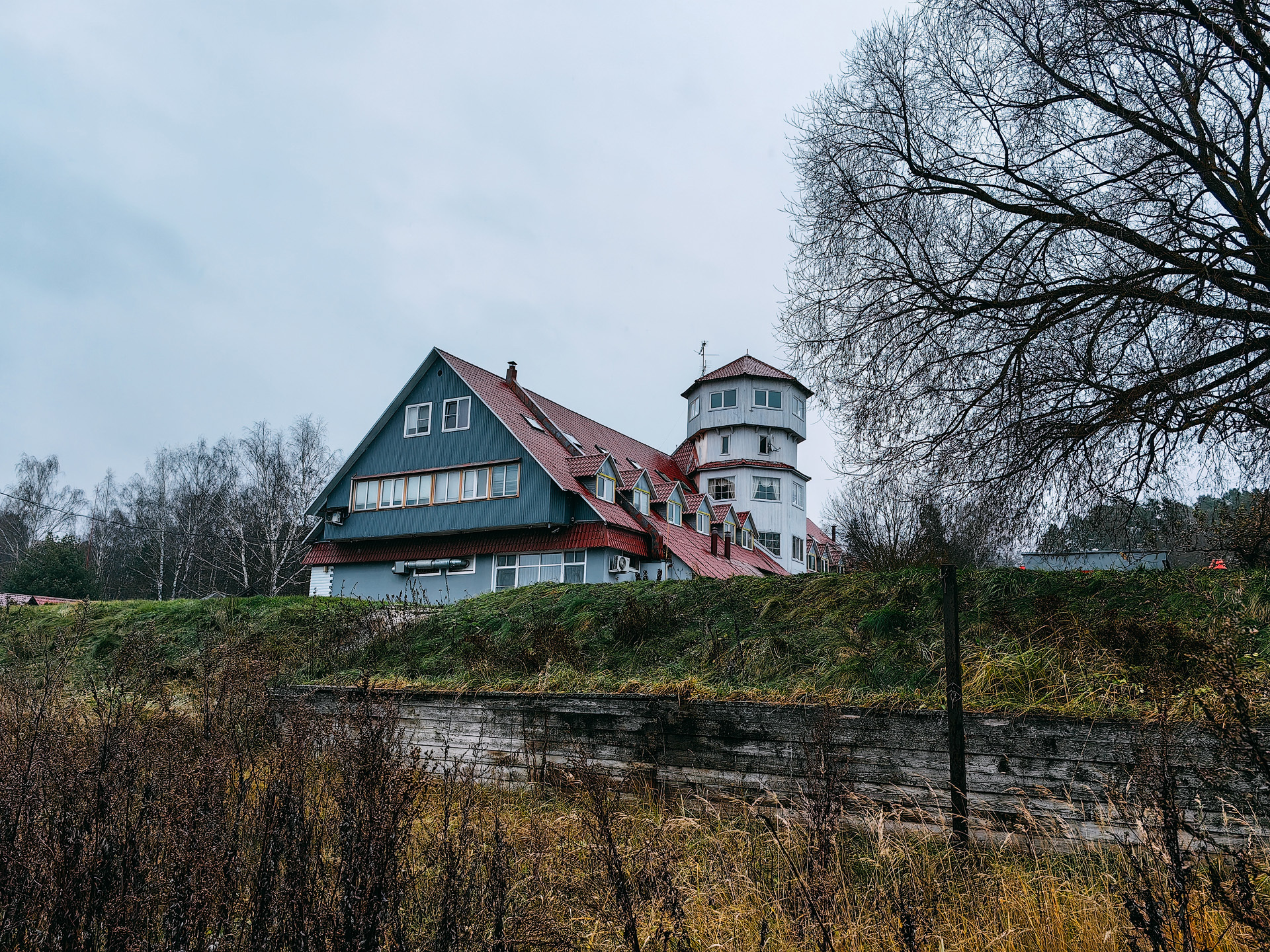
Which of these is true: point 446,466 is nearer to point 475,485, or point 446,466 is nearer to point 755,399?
point 475,485

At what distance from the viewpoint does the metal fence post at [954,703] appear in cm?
540

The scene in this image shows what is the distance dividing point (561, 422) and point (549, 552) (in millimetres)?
7012

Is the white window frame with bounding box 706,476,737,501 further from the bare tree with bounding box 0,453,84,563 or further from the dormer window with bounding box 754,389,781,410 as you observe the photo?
the bare tree with bounding box 0,453,84,563

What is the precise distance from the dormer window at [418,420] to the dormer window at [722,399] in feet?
50.1

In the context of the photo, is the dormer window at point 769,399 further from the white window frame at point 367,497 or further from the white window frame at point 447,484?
the white window frame at point 367,497

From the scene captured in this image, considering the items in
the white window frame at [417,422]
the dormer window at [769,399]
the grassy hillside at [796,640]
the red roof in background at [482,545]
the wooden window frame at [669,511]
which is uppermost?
the dormer window at [769,399]

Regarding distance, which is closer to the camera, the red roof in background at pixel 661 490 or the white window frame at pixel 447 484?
the white window frame at pixel 447 484

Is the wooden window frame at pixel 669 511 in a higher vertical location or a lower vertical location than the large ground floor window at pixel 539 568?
higher

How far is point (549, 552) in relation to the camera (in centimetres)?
2505

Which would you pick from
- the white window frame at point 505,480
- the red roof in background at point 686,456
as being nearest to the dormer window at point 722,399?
the red roof in background at point 686,456

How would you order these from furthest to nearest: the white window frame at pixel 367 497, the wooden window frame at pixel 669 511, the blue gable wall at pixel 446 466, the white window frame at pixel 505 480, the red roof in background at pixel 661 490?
the wooden window frame at pixel 669 511 → the red roof in background at pixel 661 490 → the white window frame at pixel 367 497 → the white window frame at pixel 505 480 → the blue gable wall at pixel 446 466

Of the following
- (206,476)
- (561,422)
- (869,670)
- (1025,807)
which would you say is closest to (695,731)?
(869,670)

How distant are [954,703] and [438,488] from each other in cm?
2299

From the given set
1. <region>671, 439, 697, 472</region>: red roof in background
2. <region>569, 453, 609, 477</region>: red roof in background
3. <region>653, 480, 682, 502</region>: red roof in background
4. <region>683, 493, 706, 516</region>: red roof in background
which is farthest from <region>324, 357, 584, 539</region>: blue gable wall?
<region>671, 439, 697, 472</region>: red roof in background
